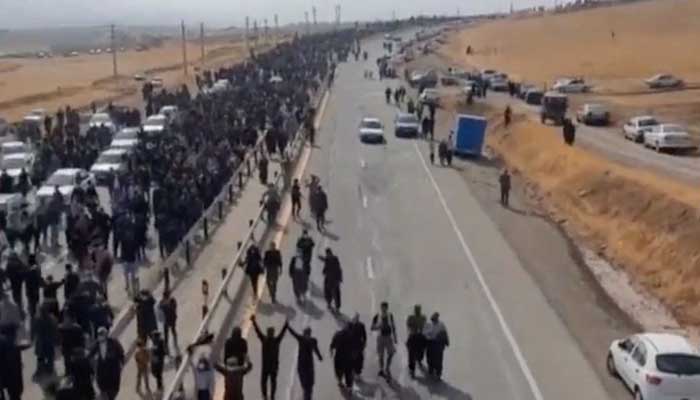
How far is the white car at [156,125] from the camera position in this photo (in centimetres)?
4571

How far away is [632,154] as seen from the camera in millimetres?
48094

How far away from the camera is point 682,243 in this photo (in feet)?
101

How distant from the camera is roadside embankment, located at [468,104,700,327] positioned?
28750mm

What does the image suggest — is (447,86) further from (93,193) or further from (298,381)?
(298,381)

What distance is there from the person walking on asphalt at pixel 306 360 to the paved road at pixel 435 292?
0.75 m

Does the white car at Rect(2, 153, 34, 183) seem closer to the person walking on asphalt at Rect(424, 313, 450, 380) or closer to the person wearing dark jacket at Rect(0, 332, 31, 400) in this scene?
the person wearing dark jacket at Rect(0, 332, 31, 400)

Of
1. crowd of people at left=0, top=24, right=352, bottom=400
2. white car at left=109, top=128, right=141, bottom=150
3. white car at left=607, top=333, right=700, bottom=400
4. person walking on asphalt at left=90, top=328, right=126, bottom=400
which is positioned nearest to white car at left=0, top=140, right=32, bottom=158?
crowd of people at left=0, top=24, right=352, bottom=400

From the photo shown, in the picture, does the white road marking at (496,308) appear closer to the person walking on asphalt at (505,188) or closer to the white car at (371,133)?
the person walking on asphalt at (505,188)

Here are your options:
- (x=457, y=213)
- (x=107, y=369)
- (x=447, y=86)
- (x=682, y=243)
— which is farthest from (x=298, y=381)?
(x=447, y=86)

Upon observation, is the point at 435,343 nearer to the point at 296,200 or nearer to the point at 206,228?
the point at 206,228

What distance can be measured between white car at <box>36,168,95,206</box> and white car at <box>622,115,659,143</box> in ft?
85.9

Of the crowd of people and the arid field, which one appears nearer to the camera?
the crowd of people

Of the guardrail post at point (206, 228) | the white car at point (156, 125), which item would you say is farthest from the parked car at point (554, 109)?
the guardrail post at point (206, 228)

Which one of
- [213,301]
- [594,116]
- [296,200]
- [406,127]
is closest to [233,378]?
[213,301]
